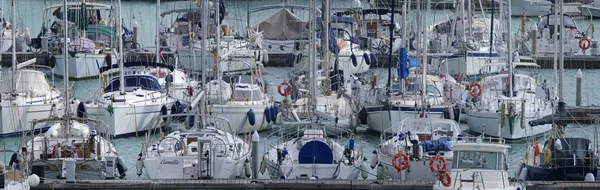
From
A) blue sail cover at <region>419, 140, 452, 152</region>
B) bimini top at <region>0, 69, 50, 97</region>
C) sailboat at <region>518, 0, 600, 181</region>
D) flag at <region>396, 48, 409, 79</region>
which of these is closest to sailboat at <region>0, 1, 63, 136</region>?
bimini top at <region>0, 69, 50, 97</region>

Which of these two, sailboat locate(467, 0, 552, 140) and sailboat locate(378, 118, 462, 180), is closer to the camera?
sailboat locate(378, 118, 462, 180)

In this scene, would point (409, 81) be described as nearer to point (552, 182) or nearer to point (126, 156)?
point (126, 156)

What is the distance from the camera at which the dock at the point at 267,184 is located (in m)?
32.2

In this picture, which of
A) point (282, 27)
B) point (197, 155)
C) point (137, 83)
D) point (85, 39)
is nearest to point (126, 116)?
point (137, 83)

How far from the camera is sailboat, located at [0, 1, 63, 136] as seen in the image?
41250 mm

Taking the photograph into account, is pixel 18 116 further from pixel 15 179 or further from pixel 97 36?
pixel 97 36

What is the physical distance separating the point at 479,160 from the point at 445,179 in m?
1.08

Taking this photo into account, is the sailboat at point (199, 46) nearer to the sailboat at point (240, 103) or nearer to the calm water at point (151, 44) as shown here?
the calm water at point (151, 44)

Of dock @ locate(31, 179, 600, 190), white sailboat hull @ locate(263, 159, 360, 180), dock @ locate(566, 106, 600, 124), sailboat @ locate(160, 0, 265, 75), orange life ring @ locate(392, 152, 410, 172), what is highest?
sailboat @ locate(160, 0, 265, 75)

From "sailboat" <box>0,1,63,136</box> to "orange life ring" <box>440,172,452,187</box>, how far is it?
1309cm

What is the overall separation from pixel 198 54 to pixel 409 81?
1190 cm

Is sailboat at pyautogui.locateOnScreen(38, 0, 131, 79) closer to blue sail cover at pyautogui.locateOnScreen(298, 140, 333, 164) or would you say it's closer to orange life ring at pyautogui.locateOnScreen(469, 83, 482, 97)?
orange life ring at pyautogui.locateOnScreen(469, 83, 482, 97)

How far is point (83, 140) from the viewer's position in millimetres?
35188

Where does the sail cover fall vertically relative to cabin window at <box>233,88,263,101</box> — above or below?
above
